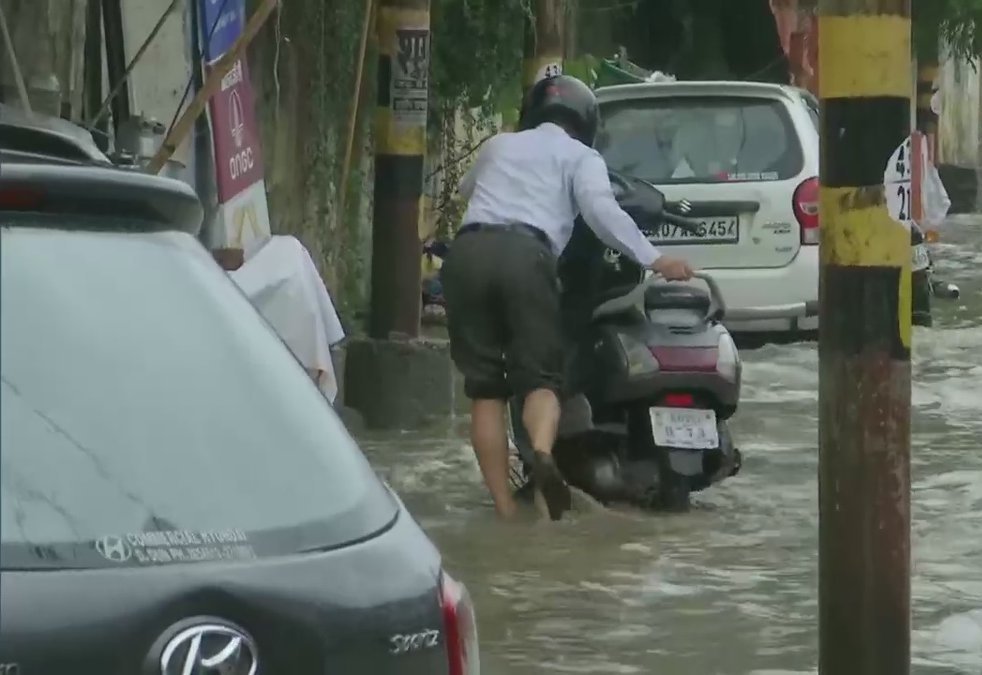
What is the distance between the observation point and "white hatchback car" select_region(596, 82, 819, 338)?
1233 centimetres

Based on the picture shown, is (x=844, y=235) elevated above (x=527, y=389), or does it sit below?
above

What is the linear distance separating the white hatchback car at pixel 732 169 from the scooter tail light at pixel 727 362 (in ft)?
13.0

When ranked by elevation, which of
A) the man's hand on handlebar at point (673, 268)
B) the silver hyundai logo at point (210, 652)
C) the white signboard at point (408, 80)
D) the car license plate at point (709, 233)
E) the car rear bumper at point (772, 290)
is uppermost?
the white signboard at point (408, 80)

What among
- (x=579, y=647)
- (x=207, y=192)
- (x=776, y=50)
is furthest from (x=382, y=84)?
(x=776, y=50)

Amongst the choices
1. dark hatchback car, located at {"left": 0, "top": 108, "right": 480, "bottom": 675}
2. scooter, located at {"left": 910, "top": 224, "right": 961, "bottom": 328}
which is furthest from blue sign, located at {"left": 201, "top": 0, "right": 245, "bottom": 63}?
scooter, located at {"left": 910, "top": 224, "right": 961, "bottom": 328}

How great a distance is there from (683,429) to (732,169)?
4.54 m

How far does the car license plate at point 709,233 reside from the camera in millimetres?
12453

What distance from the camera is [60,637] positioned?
102 inches

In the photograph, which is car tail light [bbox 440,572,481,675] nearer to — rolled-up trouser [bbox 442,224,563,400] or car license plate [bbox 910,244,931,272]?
rolled-up trouser [bbox 442,224,563,400]

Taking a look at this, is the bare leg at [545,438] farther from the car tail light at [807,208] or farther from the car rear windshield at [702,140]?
the car tail light at [807,208]

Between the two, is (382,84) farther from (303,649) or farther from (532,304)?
(303,649)

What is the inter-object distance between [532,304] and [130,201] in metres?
4.93

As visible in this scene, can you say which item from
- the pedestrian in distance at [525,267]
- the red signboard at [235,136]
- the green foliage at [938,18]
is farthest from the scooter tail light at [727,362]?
the green foliage at [938,18]

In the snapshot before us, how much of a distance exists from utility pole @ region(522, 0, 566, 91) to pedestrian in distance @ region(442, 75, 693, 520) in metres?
8.26
